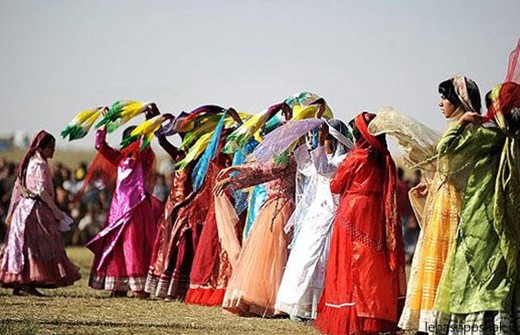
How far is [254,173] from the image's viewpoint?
37.0 ft

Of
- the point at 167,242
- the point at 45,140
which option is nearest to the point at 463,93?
the point at 167,242

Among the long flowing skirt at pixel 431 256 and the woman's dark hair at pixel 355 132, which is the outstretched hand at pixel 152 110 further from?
the long flowing skirt at pixel 431 256

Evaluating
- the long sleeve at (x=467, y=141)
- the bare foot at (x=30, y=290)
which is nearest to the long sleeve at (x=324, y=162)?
the long sleeve at (x=467, y=141)

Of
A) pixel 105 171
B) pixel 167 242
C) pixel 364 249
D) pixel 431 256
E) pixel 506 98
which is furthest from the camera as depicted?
pixel 105 171

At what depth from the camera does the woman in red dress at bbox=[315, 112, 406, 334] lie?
30.5ft

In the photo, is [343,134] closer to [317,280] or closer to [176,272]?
[317,280]

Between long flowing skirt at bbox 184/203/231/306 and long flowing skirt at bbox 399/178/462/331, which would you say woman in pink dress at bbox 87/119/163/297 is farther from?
long flowing skirt at bbox 399/178/462/331

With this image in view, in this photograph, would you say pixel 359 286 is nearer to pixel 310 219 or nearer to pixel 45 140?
pixel 310 219

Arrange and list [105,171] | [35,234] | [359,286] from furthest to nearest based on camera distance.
→ [105,171]
[35,234]
[359,286]

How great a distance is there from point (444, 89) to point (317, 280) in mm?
2392

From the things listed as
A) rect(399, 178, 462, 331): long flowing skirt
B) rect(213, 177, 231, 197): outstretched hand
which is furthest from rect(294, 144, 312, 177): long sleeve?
rect(399, 178, 462, 331): long flowing skirt
